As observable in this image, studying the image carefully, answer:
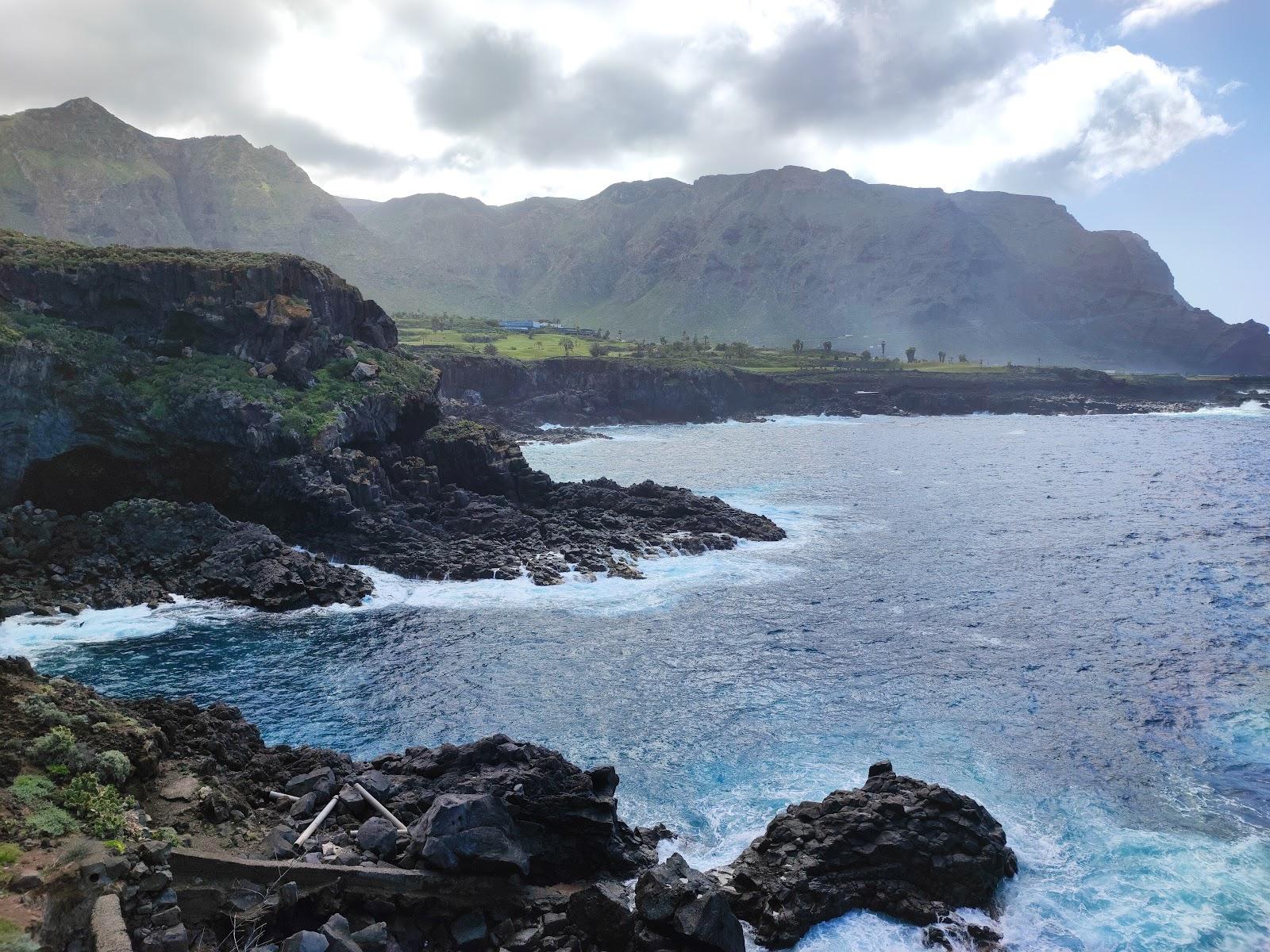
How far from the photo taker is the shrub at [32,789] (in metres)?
15.1

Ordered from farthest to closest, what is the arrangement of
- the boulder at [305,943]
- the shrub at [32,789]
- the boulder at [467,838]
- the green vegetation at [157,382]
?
the green vegetation at [157,382]
the boulder at [467,838]
the shrub at [32,789]
the boulder at [305,943]

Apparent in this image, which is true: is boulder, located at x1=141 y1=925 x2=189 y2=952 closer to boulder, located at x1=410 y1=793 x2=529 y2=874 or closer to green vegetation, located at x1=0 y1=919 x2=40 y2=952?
green vegetation, located at x1=0 y1=919 x2=40 y2=952

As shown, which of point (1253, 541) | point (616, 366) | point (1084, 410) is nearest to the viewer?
point (1253, 541)

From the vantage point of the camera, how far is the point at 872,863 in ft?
62.2

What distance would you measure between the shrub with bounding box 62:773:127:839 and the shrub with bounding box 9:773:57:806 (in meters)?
0.32

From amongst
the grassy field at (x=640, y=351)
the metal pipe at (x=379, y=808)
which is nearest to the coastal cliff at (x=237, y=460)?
Result: the metal pipe at (x=379, y=808)

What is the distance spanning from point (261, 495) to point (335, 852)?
3405 cm

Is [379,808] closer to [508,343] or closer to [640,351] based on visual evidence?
[508,343]

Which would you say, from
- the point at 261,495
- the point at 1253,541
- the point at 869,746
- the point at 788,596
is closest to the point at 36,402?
the point at 261,495

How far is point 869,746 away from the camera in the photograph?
25.6 m

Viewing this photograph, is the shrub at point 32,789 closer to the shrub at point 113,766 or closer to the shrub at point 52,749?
the shrub at point 52,749

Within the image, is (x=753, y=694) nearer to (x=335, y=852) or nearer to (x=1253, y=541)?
(x=335, y=852)

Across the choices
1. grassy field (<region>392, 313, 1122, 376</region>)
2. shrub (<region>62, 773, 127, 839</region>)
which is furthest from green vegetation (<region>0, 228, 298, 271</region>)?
grassy field (<region>392, 313, 1122, 376</region>)

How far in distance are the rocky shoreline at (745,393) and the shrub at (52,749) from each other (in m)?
89.7
